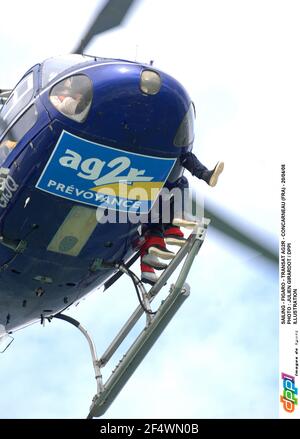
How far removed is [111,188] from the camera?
15.6 meters

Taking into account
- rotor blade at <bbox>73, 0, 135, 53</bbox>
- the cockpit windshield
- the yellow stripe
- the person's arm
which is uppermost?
rotor blade at <bbox>73, 0, 135, 53</bbox>

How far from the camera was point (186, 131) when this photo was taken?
15.8 meters

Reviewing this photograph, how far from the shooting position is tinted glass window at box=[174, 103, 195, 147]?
15.6 m

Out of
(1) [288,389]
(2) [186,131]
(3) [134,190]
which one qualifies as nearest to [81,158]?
(3) [134,190]

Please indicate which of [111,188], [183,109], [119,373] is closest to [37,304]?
[119,373]

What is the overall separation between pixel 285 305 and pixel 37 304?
186 inches

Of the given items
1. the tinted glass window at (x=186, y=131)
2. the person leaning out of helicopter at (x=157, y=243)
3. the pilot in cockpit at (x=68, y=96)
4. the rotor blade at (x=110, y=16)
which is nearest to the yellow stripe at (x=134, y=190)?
the tinted glass window at (x=186, y=131)

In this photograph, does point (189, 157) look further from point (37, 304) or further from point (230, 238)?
point (37, 304)

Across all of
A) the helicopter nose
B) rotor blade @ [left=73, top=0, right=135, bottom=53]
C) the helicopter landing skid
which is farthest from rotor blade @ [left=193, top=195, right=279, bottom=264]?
rotor blade @ [left=73, top=0, right=135, bottom=53]

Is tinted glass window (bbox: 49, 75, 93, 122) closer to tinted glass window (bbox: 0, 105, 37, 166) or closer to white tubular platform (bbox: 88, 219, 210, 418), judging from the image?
tinted glass window (bbox: 0, 105, 37, 166)

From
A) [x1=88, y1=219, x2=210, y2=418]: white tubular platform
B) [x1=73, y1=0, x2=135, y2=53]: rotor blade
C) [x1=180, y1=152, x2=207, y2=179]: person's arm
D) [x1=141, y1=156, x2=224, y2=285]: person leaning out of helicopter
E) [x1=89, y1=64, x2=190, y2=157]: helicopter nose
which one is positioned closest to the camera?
[x1=73, y1=0, x2=135, y2=53]: rotor blade

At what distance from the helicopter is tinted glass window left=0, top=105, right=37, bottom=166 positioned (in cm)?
2

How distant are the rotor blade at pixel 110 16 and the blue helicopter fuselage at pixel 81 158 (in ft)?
2.22

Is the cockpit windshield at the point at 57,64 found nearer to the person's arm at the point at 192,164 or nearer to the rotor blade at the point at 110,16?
the rotor blade at the point at 110,16
